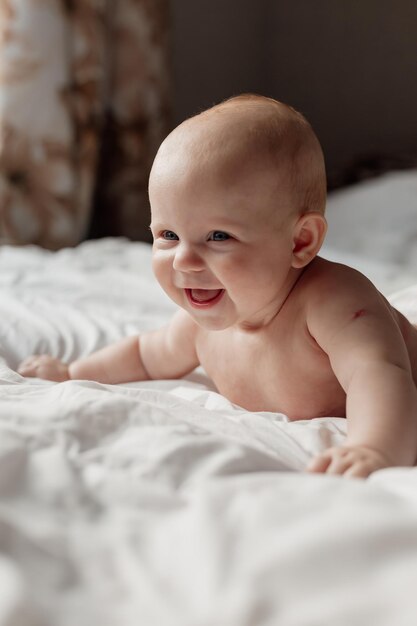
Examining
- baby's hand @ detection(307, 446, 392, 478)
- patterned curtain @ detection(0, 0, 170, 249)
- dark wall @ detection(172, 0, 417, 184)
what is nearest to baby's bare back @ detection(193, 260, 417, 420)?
baby's hand @ detection(307, 446, 392, 478)

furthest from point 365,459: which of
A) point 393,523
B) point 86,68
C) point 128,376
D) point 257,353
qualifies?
point 86,68

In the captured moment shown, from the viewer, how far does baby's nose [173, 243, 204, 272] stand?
894mm

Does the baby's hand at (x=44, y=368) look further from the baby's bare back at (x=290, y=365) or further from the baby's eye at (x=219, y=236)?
the baby's eye at (x=219, y=236)

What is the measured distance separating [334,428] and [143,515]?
340 mm

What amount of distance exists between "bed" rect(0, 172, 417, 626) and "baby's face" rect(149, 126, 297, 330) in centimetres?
13

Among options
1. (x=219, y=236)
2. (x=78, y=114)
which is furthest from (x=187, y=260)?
(x=78, y=114)

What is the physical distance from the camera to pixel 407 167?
2729 millimetres

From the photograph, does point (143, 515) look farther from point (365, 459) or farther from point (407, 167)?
point (407, 167)

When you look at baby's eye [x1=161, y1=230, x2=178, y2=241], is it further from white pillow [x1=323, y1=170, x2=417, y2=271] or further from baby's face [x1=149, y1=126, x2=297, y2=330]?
white pillow [x1=323, y1=170, x2=417, y2=271]

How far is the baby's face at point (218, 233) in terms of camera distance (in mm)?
873

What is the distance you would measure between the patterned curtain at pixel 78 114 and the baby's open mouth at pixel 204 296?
4.70 feet

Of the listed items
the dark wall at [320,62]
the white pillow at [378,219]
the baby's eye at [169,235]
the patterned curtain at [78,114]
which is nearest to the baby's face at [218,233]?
the baby's eye at [169,235]

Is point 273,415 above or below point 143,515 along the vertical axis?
below

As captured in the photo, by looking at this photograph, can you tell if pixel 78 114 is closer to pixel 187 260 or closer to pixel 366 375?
pixel 187 260
